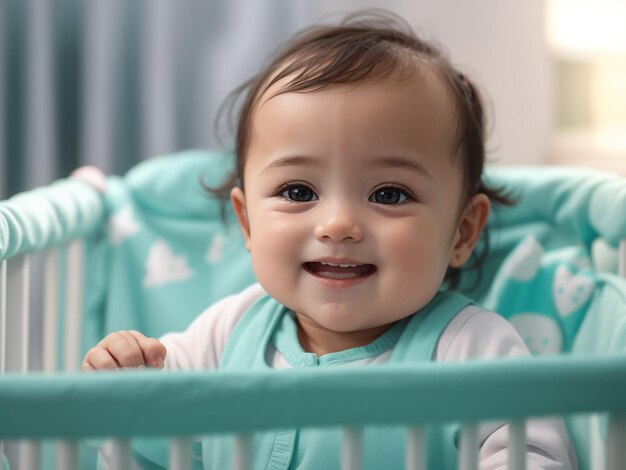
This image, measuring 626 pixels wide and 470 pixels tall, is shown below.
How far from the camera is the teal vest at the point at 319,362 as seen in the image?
78 cm

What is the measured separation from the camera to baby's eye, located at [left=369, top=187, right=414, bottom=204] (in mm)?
847

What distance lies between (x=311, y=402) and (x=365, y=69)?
1.45ft

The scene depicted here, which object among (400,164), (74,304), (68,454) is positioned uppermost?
(400,164)

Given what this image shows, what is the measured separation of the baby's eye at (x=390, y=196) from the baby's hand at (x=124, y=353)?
0.27 m

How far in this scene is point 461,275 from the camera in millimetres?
1163

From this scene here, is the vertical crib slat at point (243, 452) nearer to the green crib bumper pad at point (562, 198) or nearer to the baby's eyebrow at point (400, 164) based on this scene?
the baby's eyebrow at point (400, 164)

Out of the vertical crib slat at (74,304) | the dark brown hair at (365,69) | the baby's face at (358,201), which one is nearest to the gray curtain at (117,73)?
the vertical crib slat at (74,304)

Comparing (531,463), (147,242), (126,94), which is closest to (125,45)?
(126,94)

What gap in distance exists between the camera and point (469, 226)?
3.16 feet

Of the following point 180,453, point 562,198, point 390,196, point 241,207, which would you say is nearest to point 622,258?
point 562,198

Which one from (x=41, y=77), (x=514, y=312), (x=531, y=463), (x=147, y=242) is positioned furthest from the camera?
(x=41, y=77)

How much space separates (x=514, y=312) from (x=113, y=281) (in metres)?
0.58

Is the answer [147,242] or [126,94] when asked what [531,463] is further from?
[126,94]

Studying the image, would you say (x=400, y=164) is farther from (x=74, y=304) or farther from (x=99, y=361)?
(x=74, y=304)
